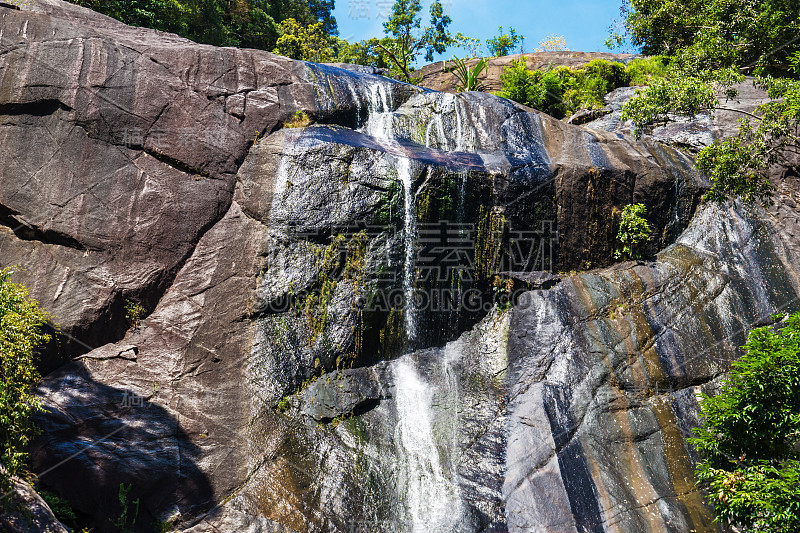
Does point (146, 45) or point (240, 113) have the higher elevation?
point (146, 45)

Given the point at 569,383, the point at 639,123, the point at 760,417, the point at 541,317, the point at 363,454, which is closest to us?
the point at 760,417

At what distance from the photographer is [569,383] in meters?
10.0

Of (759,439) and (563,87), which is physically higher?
(563,87)

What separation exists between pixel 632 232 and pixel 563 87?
8.33 m

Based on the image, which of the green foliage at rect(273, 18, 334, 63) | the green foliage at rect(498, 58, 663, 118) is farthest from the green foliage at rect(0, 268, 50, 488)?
the green foliage at rect(273, 18, 334, 63)

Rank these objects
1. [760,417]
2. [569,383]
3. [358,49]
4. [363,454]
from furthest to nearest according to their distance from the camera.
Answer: [358,49], [569,383], [363,454], [760,417]

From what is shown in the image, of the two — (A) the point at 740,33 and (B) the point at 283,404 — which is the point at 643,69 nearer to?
(A) the point at 740,33

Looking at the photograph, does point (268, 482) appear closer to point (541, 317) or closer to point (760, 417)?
point (541, 317)

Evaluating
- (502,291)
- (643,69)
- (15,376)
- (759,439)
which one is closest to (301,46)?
(643,69)

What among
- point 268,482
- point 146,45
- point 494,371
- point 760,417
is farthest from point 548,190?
point 146,45

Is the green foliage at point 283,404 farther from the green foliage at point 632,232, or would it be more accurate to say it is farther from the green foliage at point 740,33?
the green foliage at point 740,33

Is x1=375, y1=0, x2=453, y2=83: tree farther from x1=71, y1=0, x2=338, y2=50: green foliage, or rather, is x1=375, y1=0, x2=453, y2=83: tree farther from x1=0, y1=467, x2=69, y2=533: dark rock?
x1=0, y1=467, x2=69, y2=533: dark rock

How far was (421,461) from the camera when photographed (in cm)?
923

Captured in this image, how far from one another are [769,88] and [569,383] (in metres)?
7.20
